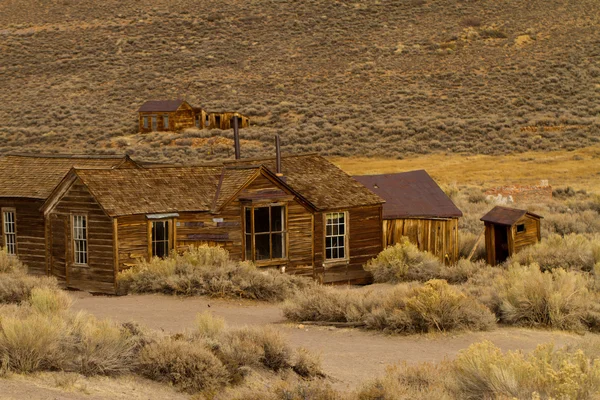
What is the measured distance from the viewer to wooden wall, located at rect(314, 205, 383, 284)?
18812 millimetres

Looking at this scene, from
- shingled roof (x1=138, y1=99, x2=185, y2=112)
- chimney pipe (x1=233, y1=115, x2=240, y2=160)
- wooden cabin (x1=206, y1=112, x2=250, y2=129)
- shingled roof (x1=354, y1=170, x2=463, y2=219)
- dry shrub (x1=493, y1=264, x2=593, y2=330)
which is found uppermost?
shingled roof (x1=138, y1=99, x2=185, y2=112)

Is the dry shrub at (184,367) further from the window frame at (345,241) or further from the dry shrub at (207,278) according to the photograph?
the window frame at (345,241)

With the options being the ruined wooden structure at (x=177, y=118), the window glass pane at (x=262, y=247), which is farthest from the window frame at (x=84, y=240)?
the ruined wooden structure at (x=177, y=118)

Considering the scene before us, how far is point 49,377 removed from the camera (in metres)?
8.41

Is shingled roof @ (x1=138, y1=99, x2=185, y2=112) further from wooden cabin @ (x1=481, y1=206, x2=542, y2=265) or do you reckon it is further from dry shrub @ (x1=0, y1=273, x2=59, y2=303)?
dry shrub @ (x1=0, y1=273, x2=59, y2=303)

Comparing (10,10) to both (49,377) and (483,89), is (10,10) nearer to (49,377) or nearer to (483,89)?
(483,89)

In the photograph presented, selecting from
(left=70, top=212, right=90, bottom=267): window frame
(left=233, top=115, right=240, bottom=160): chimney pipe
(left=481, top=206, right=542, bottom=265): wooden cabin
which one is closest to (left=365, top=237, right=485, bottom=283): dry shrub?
(left=481, top=206, right=542, bottom=265): wooden cabin

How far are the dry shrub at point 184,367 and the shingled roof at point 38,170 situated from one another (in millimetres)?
10352

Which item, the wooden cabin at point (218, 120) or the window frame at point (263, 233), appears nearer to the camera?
the window frame at point (263, 233)

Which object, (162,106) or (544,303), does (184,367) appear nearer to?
(544,303)

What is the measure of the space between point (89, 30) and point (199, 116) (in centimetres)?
2926

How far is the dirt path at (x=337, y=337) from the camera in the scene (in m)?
10.6

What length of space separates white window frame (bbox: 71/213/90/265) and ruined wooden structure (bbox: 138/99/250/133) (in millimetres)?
30444

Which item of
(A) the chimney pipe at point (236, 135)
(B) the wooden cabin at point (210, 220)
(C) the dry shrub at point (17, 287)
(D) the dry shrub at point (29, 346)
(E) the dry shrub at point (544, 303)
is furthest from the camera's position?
(A) the chimney pipe at point (236, 135)
